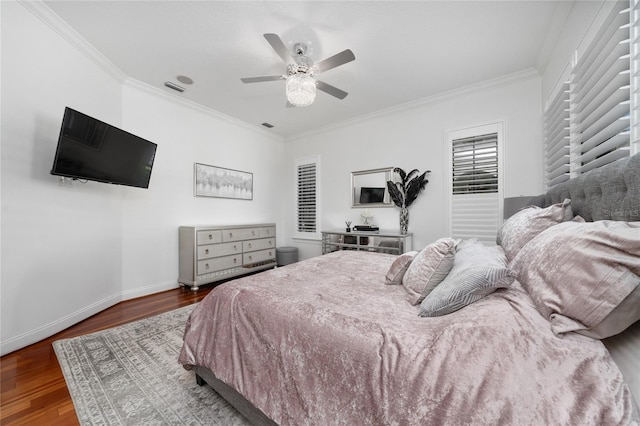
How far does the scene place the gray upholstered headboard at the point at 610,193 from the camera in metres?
1.01

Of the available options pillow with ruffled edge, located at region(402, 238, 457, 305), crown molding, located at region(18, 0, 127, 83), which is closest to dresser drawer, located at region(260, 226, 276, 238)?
crown molding, located at region(18, 0, 127, 83)

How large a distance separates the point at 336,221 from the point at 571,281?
13.2 ft

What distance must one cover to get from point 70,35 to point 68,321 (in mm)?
2810

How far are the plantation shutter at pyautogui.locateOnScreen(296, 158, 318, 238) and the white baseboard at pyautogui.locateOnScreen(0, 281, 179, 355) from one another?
8.88ft

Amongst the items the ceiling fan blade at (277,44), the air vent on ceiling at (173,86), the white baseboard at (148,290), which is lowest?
the white baseboard at (148,290)

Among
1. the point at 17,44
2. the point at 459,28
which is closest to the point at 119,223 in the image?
the point at 17,44

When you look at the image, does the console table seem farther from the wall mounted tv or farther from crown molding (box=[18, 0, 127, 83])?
crown molding (box=[18, 0, 127, 83])

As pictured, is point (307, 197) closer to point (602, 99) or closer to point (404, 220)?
point (404, 220)

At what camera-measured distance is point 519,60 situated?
9.26 ft

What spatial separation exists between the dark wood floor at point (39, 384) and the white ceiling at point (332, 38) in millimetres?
2929

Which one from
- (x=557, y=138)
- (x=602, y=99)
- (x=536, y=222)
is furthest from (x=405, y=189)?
(x=536, y=222)

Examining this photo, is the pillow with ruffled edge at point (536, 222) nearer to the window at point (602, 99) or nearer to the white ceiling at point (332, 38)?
the window at point (602, 99)

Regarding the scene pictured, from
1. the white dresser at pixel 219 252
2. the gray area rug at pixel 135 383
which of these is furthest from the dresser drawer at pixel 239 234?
the gray area rug at pixel 135 383

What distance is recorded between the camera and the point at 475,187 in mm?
3412
